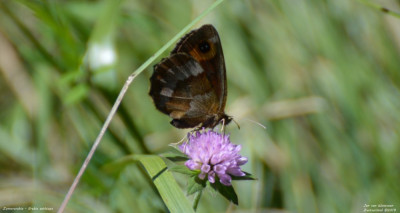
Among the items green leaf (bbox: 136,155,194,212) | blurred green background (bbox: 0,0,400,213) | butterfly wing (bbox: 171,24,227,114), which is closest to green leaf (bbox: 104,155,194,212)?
green leaf (bbox: 136,155,194,212)

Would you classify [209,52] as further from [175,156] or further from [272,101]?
[272,101]

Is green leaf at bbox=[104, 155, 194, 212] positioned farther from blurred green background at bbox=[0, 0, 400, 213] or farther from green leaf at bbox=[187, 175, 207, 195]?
blurred green background at bbox=[0, 0, 400, 213]

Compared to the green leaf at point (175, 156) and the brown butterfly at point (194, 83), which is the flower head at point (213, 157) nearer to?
the green leaf at point (175, 156)

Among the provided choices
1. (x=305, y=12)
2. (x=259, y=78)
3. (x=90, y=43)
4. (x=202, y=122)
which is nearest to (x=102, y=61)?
(x=90, y=43)

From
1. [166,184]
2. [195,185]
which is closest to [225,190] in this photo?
[195,185]

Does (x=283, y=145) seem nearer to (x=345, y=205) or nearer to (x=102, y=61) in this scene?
(x=345, y=205)

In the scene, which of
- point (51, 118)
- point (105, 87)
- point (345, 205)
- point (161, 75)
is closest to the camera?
point (161, 75)

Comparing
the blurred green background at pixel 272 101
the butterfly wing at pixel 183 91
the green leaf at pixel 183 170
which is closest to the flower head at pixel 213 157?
the green leaf at pixel 183 170
